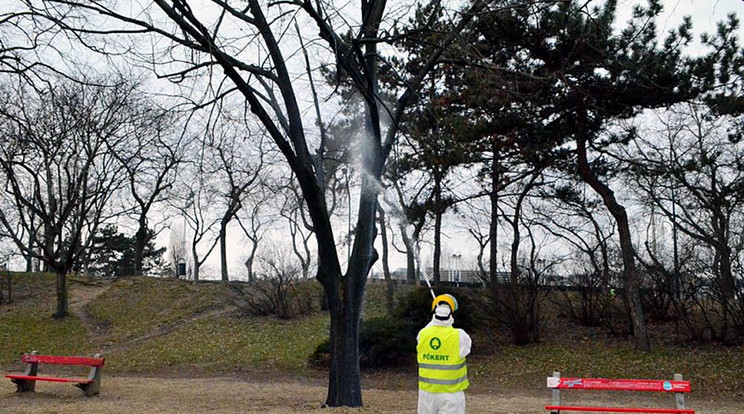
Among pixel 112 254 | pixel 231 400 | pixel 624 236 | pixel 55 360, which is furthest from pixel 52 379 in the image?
pixel 112 254

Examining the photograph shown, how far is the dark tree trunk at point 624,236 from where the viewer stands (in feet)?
59.7

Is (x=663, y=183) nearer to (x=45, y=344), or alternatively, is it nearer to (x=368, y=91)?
(x=368, y=91)

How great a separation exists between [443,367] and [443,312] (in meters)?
0.52

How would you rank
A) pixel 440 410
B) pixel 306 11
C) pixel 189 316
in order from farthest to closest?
pixel 189 316
pixel 306 11
pixel 440 410

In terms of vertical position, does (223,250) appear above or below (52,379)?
above

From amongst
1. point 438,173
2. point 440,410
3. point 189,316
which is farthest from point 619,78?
point 189,316

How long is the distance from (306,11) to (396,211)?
13497mm

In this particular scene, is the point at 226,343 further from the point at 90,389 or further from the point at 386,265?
the point at 90,389

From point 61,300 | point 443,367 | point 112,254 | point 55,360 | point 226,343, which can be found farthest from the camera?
point 112,254

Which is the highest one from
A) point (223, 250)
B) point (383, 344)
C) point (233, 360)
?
point (223, 250)

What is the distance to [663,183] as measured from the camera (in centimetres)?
2262

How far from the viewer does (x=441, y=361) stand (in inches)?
263

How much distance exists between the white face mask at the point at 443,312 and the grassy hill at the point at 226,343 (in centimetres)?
956

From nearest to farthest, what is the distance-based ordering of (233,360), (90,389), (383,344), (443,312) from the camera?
(443,312) < (90,389) < (383,344) < (233,360)
